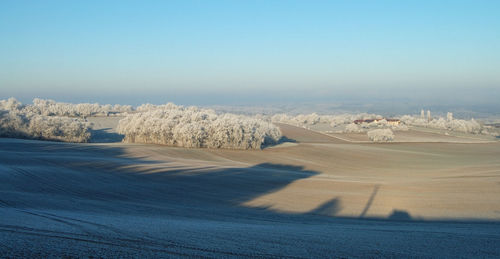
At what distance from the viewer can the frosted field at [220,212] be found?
5.89 m

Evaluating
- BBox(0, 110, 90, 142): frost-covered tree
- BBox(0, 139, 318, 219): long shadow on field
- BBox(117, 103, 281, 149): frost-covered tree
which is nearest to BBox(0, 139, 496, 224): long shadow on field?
BBox(0, 139, 318, 219): long shadow on field

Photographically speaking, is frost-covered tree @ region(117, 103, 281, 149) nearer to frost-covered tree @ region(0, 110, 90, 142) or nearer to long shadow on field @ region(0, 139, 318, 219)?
frost-covered tree @ region(0, 110, 90, 142)

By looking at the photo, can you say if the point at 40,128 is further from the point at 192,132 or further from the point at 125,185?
the point at 125,185

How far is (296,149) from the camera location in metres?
37.8

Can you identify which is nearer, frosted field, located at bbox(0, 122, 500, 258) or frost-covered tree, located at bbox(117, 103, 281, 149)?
frosted field, located at bbox(0, 122, 500, 258)

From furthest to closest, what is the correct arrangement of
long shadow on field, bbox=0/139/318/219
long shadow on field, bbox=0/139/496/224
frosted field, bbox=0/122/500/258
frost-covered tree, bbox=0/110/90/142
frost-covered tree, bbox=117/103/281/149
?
frost-covered tree, bbox=117/103/281/149
frost-covered tree, bbox=0/110/90/142
long shadow on field, bbox=0/139/318/219
long shadow on field, bbox=0/139/496/224
frosted field, bbox=0/122/500/258

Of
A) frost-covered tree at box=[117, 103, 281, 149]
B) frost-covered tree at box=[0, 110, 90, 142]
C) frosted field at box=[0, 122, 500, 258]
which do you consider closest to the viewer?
frosted field at box=[0, 122, 500, 258]

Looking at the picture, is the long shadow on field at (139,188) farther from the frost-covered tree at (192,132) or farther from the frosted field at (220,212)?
the frost-covered tree at (192,132)

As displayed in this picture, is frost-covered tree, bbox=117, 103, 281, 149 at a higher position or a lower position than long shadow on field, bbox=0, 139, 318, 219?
higher

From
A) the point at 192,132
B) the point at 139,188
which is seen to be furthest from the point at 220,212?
the point at 192,132

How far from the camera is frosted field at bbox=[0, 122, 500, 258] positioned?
19.3ft

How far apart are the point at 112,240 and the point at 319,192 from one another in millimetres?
11635

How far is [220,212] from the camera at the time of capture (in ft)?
38.2

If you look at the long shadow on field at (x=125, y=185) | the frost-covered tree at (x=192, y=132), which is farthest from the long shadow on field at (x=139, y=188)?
the frost-covered tree at (x=192, y=132)
